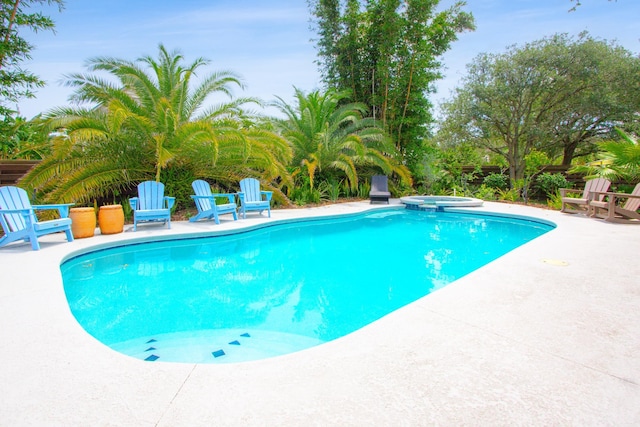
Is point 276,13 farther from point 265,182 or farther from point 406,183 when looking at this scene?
point 406,183

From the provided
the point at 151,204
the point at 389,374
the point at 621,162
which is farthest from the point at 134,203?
the point at 621,162

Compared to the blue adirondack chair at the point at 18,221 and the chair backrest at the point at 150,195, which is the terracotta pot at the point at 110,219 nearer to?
the chair backrest at the point at 150,195

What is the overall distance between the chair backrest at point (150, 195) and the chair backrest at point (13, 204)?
1.78 m

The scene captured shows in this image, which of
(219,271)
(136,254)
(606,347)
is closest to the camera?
(606,347)

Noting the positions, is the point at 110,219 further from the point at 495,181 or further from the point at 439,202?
the point at 495,181

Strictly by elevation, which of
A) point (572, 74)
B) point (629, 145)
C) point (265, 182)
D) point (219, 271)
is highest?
point (572, 74)

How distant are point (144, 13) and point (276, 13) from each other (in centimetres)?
348

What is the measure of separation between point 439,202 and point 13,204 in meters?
9.84

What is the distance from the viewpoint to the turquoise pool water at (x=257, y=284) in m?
2.84

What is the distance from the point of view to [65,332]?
7.56 ft

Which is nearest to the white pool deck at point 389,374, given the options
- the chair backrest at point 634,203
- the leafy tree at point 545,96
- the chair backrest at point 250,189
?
the chair backrest at point 250,189

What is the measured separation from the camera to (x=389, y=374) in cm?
178

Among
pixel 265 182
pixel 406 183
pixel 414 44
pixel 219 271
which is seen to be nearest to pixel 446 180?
pixel 406 183

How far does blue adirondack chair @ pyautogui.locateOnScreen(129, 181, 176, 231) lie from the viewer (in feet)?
20.5
